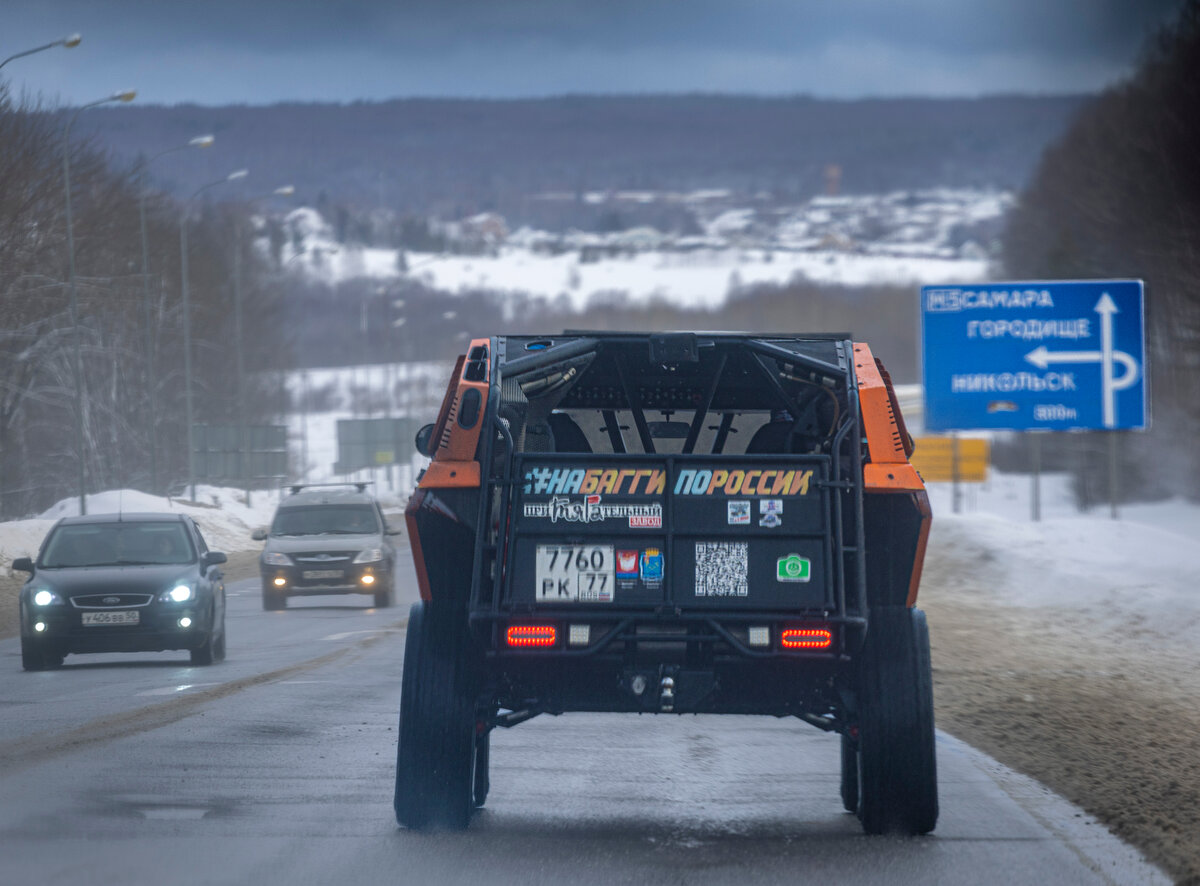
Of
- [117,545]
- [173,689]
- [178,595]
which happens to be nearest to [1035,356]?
[117,545]

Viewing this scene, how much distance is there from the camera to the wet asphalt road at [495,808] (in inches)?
287

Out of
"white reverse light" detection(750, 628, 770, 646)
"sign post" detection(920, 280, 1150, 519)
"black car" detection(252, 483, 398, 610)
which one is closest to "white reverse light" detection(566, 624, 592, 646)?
"white reverse light" detection(750, 628, 770, 646)

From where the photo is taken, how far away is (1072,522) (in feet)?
106

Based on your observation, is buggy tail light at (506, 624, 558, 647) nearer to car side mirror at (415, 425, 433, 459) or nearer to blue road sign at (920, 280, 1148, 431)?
car side mirror at (415, 425, 433, 459)

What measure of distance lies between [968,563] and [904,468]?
887 inches

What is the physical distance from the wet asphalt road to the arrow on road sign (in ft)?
57.4

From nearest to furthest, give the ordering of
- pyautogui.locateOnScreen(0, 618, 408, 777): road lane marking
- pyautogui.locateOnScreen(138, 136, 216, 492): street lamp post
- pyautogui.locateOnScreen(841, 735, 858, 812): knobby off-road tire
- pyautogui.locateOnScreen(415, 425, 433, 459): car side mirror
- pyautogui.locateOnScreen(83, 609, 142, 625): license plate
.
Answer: pyautogui.locateOnScreen(415, 425, 433, 459): car side mirror
pyautogui.locateOnScreen(841, 735, 858, 812): knobby off-road tire
pyautogui.locateOnScreen(0, 618, 408, 777): road lane marking
pyautogui.locateOnScreen(83, 609, 142, 625): license plate
pyautogui.locateOnScreen(138, 136, 216, 492): street lamp post

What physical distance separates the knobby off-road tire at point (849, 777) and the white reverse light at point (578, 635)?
1657mm

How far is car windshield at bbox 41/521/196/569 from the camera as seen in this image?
18.4 meters

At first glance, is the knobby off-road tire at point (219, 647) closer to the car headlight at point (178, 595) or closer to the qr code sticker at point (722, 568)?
the car headlight at point (178, 595)

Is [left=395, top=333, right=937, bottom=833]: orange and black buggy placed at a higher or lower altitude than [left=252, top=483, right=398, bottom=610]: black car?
higher

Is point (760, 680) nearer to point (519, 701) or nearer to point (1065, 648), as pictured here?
point (519, 701)

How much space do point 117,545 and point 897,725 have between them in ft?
40.8

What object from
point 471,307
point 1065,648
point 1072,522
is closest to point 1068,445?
point 1072,522
